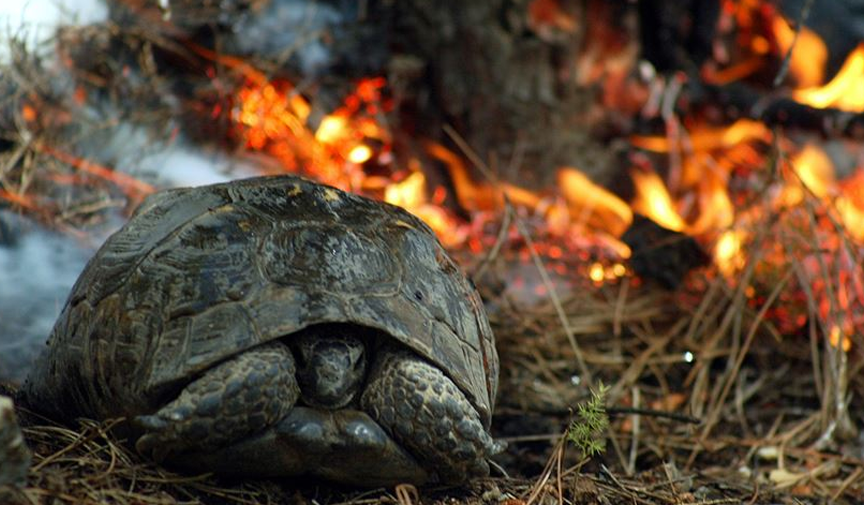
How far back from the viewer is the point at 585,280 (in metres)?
5.62

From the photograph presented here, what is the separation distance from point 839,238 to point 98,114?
4.08 metres

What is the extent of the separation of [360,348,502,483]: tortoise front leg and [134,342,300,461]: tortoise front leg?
0.90 ft

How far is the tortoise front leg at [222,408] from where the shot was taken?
8.20ft

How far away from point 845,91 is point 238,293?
16.5 ft

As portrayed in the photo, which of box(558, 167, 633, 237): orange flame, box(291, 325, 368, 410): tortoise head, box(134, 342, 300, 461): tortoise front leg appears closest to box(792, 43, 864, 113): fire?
box(558, 167, 633, 237): orange flame

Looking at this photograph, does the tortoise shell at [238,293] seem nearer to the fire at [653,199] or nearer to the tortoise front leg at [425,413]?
Answer: the tortoise front leg at [425,413]

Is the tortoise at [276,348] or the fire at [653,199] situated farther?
the fire at [653,199]

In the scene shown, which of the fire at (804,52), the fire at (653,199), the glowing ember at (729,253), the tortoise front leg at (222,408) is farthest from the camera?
the fire at (804,52)

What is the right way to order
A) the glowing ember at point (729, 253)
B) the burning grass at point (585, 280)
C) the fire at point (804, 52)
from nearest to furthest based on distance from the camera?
the burning grass at point (585, 280), the glowing ember at point (729, 253), the fire at point (804, 52)

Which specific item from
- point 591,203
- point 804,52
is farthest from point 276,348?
point 804,52

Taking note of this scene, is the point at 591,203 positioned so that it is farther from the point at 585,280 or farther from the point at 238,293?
the point at 238,293

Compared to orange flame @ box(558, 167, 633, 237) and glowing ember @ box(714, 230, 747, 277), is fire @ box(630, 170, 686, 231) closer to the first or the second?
orange flame @ box(558, 167, 633, 237)

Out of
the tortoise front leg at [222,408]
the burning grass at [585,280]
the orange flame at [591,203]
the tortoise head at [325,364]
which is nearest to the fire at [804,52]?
the burning grass at [585,280]

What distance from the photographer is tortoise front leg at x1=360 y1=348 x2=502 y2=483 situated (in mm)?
2668
